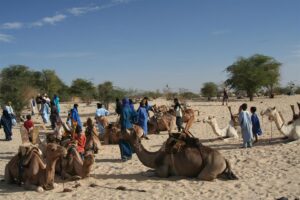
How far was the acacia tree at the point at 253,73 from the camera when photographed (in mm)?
48688

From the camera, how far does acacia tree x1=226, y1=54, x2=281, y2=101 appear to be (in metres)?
48.7

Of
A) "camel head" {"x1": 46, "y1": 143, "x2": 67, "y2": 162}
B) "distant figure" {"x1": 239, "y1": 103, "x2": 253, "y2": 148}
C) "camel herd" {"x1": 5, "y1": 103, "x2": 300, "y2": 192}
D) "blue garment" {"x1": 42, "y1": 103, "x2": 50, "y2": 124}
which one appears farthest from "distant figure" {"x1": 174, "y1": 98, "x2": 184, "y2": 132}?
"camel head" {"x1": 46, "y1": 143, "x2": 67, "y2": 162}

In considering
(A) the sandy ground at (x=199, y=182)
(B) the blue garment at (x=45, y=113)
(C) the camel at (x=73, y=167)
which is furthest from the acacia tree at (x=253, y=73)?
(C) the camel at (x=73, y=167)

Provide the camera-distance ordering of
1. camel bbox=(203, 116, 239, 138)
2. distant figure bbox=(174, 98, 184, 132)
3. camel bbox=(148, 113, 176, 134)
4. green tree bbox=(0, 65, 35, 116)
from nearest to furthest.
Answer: camel bbox=(203, 116, 239, 138)
distant figure bbox=(174, 98, 184, 132)
camel bbox=(148, 113, 176, 134)
green tree bbox=(0, 65, 35, 116)

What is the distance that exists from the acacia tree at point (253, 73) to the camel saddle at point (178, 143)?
1506 inches

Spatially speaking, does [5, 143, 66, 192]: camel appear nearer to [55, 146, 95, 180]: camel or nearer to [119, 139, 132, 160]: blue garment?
[55, 146, 95, 180]: camel

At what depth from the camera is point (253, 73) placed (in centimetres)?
4928

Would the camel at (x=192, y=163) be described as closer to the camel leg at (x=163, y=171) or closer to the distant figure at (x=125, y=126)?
the camel leg at (x=163, y=171)

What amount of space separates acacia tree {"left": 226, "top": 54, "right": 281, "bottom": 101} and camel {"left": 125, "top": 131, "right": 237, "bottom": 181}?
3833 cm

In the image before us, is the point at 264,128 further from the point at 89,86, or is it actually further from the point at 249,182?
the point at 89,86

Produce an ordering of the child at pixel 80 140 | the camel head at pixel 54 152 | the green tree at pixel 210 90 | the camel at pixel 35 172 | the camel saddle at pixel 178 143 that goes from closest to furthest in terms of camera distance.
→ the camel head at pixel 54 152 → the camel at pixel 35 172 → the camel saddle at pixel 178 143 → the child at pixel 80 140 → the green tree at pixel 210 90

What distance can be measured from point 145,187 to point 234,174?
75.9 inches

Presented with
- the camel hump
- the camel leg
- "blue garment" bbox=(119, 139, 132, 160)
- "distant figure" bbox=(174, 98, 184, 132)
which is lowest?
the camel leg

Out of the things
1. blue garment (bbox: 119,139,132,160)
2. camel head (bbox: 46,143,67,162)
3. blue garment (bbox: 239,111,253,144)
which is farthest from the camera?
blue garment (bbox: 239,111,253,144)
